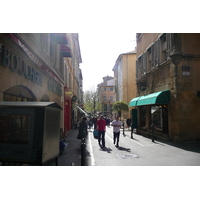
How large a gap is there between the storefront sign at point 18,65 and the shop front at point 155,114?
309 inches

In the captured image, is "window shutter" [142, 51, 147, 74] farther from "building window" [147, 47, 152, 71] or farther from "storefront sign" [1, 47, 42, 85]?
"storefront sign" [1, 47, 42, 85]

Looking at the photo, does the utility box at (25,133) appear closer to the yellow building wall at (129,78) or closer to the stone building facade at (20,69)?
the stone building facade at (20,69)

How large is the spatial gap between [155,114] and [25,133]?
39.0 feet

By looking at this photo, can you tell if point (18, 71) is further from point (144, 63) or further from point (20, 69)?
point (144, 63)

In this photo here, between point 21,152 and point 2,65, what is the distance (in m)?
2.41

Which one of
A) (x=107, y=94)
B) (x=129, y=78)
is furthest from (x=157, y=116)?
(x=107, y=94)

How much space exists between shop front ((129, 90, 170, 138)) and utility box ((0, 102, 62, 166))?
892 cm

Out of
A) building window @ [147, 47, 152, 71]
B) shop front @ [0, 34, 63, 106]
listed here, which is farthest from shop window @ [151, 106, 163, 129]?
shop front @ [0, 34, 63, 106]

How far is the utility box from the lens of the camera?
3586mm

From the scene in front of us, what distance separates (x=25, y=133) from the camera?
12.4ft

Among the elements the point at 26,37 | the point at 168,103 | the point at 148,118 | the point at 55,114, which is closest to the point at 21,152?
the point at 55,114

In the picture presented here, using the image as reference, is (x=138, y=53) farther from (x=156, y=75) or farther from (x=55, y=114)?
(x=55, y=114)

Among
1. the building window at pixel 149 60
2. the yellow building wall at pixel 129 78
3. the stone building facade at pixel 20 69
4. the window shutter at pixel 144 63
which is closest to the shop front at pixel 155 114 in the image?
the building window at pixel 149 60

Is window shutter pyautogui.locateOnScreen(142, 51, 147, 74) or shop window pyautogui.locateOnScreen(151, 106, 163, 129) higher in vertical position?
window shutter pyautogui.locateOnScreen(142, 51, 147, 74)
